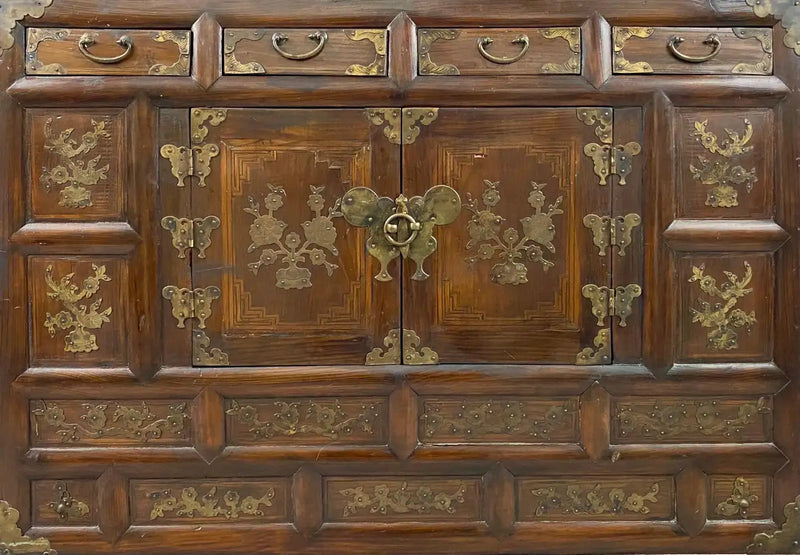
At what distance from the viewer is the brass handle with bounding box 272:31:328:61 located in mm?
1907

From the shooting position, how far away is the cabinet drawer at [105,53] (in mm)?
1908

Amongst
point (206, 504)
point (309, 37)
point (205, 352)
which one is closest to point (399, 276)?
point (205, 352)

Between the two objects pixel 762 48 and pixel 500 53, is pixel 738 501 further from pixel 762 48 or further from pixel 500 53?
pixel 500 53

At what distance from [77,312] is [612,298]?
1.49 m

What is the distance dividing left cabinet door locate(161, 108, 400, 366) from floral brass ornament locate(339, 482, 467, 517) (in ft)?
1.24

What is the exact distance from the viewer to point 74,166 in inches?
76.0

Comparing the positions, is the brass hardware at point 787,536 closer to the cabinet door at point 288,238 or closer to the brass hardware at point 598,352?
the brass hardware at point 598,352

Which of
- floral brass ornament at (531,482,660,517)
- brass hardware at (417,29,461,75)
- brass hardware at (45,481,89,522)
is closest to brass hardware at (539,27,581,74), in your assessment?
brass hardware at (417,29,461,75)

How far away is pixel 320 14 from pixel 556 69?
2.18 feet

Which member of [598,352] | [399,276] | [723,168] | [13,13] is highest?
[13,13]

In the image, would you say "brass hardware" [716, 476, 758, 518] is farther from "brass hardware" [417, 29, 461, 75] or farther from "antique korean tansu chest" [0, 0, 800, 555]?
"brass hardware" [417, 29, 461, 75]

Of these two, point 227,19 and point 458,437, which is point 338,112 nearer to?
point 227,19

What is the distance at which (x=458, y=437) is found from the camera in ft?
6.49

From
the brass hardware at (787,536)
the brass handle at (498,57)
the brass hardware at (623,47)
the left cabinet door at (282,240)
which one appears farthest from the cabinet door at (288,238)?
the brass hardware at (787,536)
